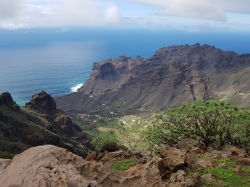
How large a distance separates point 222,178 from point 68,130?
10029cm

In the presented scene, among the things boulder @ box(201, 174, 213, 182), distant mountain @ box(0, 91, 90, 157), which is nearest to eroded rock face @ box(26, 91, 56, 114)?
distant mountain @ box(0, 91, 90, 157)

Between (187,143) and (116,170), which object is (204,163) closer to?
(187,143)

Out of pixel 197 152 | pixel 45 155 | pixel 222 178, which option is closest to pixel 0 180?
pixel 45 155

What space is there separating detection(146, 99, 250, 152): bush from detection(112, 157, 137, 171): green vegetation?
828 cm

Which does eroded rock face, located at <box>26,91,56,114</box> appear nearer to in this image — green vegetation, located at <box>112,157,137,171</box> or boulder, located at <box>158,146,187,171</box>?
green vegetation, located at <box>112,157,137,171</box>

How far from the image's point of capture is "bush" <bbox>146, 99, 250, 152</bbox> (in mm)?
21750

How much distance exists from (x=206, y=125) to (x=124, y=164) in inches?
416

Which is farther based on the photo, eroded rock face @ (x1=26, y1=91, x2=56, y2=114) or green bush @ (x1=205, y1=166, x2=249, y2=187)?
eroded rock face @ (x1=26, y1=91, x2=56, y2=114)

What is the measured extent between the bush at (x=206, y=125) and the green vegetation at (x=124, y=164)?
8.28m

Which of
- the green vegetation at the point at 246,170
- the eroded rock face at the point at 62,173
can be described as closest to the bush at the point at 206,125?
the green vegetation at the point at 246,170

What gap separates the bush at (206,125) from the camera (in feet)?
71.4

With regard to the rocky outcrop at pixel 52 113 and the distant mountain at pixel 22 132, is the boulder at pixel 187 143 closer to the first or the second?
the distant mountain at pixel 22 132

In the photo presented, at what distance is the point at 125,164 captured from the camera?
51.2ft

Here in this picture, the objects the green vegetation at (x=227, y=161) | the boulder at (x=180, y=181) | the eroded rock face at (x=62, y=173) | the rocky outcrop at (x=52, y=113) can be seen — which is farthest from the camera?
the rocky outcrop at (x=52, y=113)
